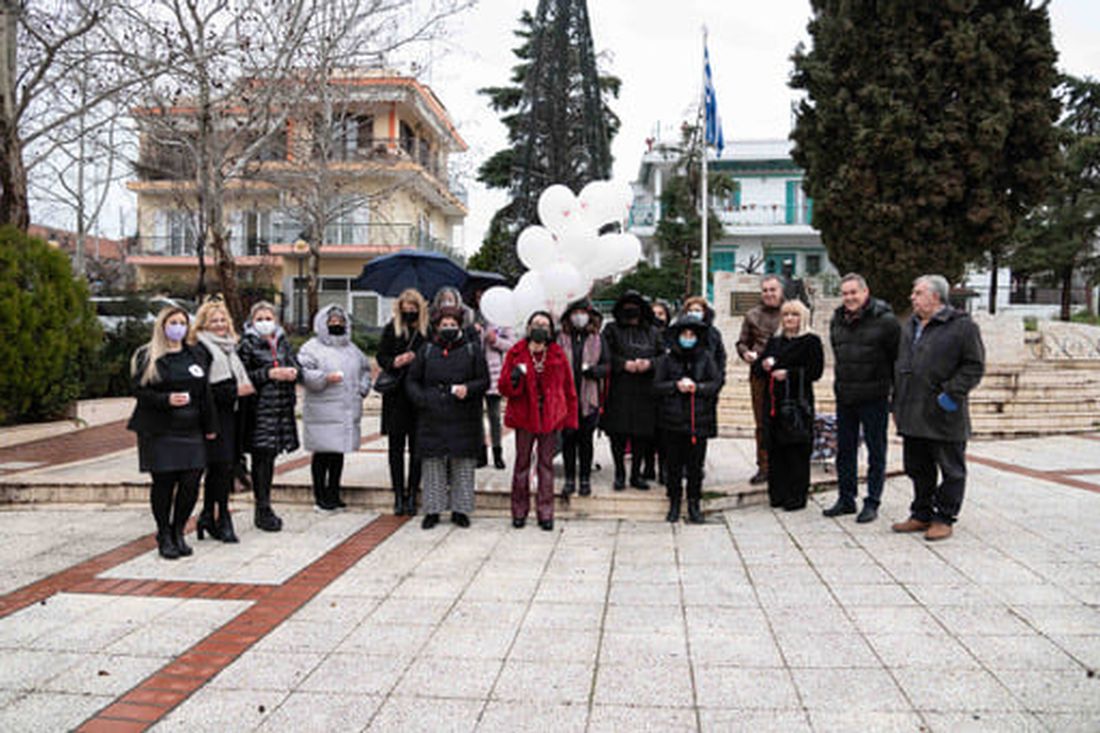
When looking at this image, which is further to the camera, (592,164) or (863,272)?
(863,272)

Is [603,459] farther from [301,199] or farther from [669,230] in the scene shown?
[669,230]

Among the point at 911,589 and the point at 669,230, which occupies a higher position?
the point at 669,230

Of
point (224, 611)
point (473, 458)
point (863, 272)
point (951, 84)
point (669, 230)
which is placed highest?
point (951, 84)

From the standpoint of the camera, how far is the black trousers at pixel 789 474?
6.99 metres

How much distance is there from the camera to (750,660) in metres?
3.91

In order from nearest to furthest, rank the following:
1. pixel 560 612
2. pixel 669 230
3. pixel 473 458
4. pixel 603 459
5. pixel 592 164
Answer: pixel 560 612 → pixel 473 458 → pixel 603 459 → pixel 592 164 → pixel 669 230

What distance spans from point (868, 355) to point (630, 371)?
194cm

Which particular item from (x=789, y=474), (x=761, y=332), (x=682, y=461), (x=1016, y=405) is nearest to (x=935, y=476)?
(x=789, y=474)

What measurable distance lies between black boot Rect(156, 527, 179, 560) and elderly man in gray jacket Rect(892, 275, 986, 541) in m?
5.40

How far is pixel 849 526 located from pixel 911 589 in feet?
5.20

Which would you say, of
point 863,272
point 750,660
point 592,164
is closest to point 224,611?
point 750,660

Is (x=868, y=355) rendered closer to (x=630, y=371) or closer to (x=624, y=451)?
(x=630, y=371)

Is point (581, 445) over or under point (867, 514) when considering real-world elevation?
over

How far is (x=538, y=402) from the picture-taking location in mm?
6449
